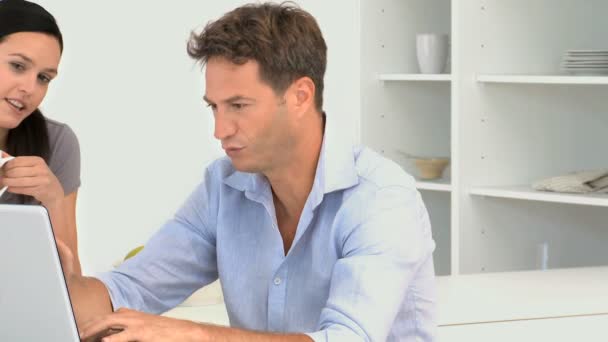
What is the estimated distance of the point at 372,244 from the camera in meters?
1.68

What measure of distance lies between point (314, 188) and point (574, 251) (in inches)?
83.6

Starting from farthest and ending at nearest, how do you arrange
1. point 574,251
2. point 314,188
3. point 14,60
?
point 574,251
point 14,60
point 314,188

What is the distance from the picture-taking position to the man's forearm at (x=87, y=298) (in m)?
1.75

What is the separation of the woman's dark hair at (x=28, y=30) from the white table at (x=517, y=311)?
1.55ft

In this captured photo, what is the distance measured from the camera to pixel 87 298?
1779 millimetres

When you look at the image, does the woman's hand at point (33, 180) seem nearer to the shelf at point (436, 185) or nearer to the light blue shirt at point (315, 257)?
the light blue shirt at point (315, 257)

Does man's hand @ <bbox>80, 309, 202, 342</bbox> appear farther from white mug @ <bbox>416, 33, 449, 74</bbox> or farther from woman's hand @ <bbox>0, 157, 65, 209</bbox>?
white mug @ <bbox>416, 33, 449, 74</bbox>

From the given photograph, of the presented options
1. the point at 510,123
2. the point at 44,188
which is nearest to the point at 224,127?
the point at 44,188

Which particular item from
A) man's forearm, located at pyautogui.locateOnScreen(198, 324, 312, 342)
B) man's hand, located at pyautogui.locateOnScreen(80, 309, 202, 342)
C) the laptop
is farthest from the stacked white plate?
the laptop

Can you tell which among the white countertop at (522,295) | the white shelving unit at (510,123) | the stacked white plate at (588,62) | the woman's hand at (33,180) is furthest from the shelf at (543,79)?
the woman's hand at (33,180)

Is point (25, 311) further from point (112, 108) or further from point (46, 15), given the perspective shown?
point (112, 108)

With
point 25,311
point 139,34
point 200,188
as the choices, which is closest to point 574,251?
point 139,34

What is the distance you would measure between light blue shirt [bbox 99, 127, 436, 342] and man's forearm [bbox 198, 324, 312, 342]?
9 cm

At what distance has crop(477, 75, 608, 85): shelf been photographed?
3.14 m
